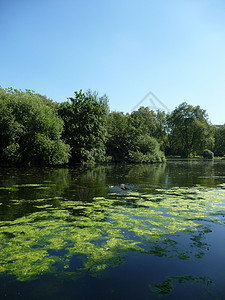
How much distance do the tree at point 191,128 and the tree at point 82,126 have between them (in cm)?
4501

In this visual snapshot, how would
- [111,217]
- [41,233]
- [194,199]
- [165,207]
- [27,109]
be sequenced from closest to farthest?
[41,233]
[111,217]
[165,207]
[194,199]
[27,109]

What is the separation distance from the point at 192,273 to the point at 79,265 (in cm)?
181

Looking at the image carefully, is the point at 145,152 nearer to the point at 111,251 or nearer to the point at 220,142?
the point at 111,251

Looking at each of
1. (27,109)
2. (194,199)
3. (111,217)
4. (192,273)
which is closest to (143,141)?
(27,109)

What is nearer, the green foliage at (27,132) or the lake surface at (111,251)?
the lake surface at (111,251)

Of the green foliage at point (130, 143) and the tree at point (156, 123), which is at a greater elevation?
the tree at point (156, 123)

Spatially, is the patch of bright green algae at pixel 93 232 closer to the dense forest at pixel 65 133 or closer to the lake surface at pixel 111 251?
the lake surface at pixel 111 251

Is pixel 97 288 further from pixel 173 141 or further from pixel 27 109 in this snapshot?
pixel 173 141

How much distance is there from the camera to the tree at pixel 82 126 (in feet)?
99.5

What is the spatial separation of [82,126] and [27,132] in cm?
807

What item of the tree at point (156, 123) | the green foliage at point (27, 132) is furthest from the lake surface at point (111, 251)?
the tree at point (156, 123)

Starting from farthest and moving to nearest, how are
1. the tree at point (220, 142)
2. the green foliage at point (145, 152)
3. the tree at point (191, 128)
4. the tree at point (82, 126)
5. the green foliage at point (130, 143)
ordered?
the tree at point (220, 142)
the tree at point (191, 128)
the green foliage at point (130, 143)
the green foliage at point (145, 152)
the tree at point (82, 126)

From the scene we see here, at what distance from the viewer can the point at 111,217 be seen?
6.54 meters

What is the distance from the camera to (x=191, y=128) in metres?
71.9
